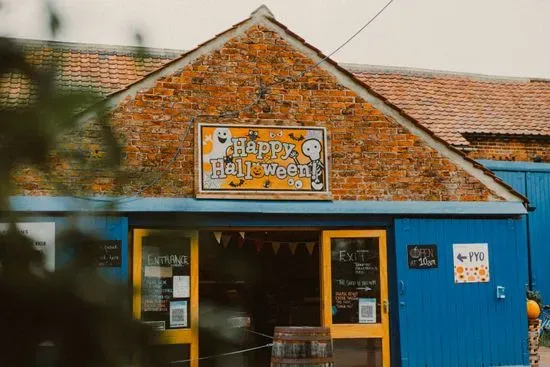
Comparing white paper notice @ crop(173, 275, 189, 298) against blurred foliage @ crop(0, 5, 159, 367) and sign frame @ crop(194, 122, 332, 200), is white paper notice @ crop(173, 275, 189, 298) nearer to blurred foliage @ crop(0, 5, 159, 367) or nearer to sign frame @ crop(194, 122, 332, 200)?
sign frame @ crop(194, 122, 332, 200)

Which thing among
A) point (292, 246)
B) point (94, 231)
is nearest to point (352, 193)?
point (292, 246)

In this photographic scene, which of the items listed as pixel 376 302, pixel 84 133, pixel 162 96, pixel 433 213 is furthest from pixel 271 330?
pixel 84 133

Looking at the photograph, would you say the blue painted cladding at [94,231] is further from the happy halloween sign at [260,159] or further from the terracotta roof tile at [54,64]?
the happy halloween sign at [260,159]

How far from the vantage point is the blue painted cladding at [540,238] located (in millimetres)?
14773

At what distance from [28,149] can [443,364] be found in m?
9.57

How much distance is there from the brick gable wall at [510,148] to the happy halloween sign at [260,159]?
6.10 meters

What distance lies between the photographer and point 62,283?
38.4 inches

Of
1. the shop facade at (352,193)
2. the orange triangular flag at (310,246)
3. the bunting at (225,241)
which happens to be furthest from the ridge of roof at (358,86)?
the bunting at (225,241)

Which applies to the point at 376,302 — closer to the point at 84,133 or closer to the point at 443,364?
the point at 443,364

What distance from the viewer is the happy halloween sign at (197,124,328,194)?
30.9ft

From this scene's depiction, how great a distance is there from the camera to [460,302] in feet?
33.2

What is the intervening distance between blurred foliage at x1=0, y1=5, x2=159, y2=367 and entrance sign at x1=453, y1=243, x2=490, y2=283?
9.55m

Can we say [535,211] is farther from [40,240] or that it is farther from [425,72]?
[40,240]

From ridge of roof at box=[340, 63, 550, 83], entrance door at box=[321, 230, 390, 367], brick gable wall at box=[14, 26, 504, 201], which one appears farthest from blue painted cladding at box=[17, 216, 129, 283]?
ridge of roof at box=[340, 63, 550, 83]
